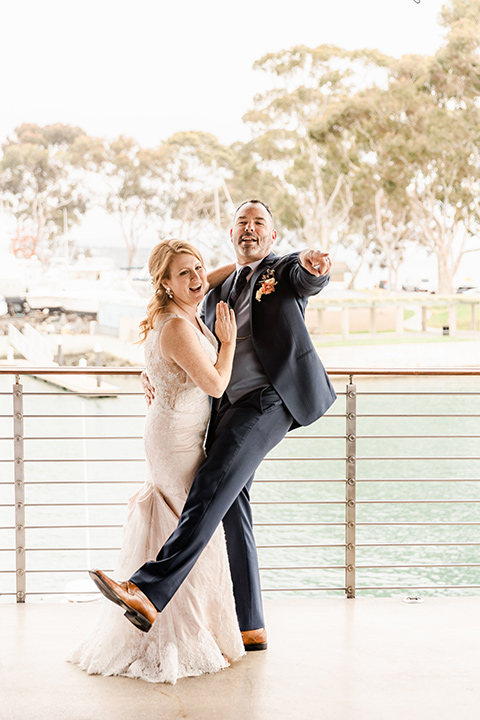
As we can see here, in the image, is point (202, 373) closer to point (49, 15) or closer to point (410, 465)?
point (410, 465)

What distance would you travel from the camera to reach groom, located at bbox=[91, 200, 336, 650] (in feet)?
7.97

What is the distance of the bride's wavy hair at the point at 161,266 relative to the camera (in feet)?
7.98

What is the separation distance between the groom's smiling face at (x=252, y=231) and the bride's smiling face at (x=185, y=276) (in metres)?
0.23

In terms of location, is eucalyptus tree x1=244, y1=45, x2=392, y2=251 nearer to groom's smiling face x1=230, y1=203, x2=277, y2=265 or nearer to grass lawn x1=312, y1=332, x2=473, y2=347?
grass lawn x1=312, y1=332, x2=473, y2=347

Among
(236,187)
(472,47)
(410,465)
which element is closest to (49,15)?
(236,187)

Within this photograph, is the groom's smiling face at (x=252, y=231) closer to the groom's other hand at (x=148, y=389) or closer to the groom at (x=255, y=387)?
the groom at (x=255, y=387)

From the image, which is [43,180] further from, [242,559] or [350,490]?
[242,559]

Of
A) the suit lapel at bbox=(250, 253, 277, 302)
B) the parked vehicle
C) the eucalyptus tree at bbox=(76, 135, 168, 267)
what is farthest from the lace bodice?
the parked vehicle

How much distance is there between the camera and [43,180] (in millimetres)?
31578

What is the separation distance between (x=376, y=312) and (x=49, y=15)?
20400mm

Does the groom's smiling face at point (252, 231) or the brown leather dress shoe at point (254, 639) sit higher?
the groom's smiling face at point (252, 231)

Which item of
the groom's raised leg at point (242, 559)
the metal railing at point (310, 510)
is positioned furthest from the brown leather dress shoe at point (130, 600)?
the metal railing at point (310, 510)

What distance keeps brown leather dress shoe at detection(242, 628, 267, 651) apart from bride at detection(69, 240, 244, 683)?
0.09 m

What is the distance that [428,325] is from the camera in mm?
29594
